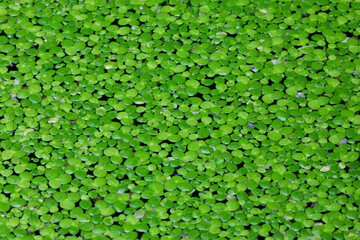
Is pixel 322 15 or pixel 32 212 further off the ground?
pixel 322 15

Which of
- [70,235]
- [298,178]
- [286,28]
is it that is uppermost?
[286,28]

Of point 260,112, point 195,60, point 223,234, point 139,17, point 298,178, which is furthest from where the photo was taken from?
point 139,17

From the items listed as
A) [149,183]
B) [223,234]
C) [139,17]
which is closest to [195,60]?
[139,17]

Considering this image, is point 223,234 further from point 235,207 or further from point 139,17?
point 139,17

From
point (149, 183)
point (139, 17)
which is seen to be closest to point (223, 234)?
point (149, 183)

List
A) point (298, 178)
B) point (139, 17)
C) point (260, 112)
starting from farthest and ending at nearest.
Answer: point (139, 17) < point (260, 112) < point (298, 178)

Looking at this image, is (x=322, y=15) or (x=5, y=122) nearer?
(x=5, y=122)

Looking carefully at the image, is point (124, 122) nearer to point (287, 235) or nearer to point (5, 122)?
point (5, 122)
